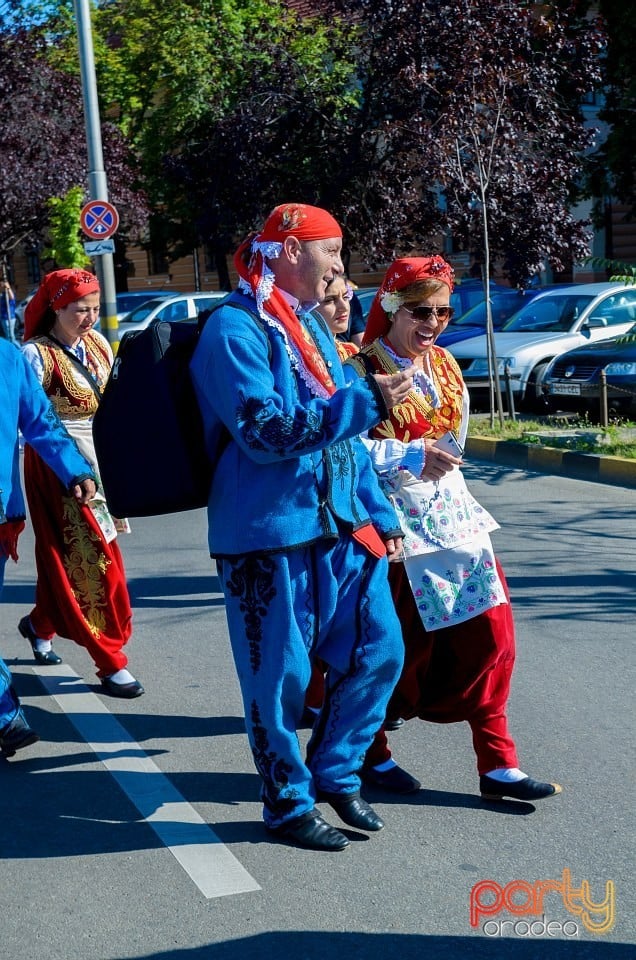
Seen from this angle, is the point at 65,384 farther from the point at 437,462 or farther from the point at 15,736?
the point at 437,462

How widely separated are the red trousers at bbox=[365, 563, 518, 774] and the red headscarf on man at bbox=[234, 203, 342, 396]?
0.84m

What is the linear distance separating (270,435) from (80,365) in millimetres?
2492

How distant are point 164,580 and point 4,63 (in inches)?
1096

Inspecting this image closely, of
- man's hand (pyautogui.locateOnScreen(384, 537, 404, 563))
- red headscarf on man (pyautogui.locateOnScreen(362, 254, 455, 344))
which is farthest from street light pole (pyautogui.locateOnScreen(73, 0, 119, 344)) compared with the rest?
man's hand (pyautogui.locateOnScreen(384, 537, 404, 563))

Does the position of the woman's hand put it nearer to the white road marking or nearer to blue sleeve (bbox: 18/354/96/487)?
the white road marking

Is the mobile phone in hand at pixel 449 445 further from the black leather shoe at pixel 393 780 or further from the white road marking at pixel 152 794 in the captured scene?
the white road marking at pixel 152 794

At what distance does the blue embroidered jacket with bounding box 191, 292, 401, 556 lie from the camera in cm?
362

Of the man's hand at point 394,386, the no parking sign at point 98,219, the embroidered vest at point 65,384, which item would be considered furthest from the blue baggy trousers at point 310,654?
the no parking sign at point 98,219

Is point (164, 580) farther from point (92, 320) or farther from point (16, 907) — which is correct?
point (16, 907)

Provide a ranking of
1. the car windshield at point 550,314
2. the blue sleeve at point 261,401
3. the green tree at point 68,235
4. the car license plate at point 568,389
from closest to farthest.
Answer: the blue sleeve at point 261,401 → the car license plate at point 568,389 → the car windshield at point 550,314 → the green tree at point 68,235

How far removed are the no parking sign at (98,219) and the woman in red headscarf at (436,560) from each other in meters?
14.2

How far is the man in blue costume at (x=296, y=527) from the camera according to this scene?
3.67 m

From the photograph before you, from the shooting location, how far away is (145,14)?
33.6 m

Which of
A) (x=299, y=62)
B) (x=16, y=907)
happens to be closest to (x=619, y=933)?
(x=16, y=907)
